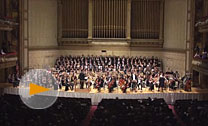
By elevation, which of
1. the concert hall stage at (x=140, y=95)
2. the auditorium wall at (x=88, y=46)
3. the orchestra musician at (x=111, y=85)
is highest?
the auditorium wall at (x=88, y=46)

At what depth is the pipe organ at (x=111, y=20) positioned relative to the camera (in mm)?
20750

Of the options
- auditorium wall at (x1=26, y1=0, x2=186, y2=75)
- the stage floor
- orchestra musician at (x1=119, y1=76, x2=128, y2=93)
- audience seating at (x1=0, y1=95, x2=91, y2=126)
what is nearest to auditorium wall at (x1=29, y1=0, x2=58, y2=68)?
auditorium wall at (x1=26, y1=0, x2=186, y2=75)

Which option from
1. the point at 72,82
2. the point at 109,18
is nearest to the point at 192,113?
the point at 72,82

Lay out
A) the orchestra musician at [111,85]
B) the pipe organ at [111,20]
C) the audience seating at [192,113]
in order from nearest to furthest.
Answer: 1. the audience seating at [192,113]
2. the orchestra musician at [111,85]
3. the pipe organ at [111,20]

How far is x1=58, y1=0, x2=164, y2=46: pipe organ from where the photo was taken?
68.1 ft

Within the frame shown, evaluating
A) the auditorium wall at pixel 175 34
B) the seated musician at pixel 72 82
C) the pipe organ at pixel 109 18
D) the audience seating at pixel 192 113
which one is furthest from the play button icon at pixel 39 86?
the auditorium wall at pixel 175 34

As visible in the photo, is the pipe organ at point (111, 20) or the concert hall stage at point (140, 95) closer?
the concert hall stage at point (140, 95)

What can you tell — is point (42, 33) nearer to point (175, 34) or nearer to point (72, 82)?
point (72, 82)

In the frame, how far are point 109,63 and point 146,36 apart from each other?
4.22 meters

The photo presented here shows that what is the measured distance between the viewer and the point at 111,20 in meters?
21.0

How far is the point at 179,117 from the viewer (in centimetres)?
1033

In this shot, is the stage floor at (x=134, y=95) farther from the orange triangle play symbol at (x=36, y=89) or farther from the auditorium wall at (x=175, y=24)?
the auditorium wall at (x=175, y=24)

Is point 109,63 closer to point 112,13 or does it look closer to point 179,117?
point 112,13

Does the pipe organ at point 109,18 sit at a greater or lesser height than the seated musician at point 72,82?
greater
